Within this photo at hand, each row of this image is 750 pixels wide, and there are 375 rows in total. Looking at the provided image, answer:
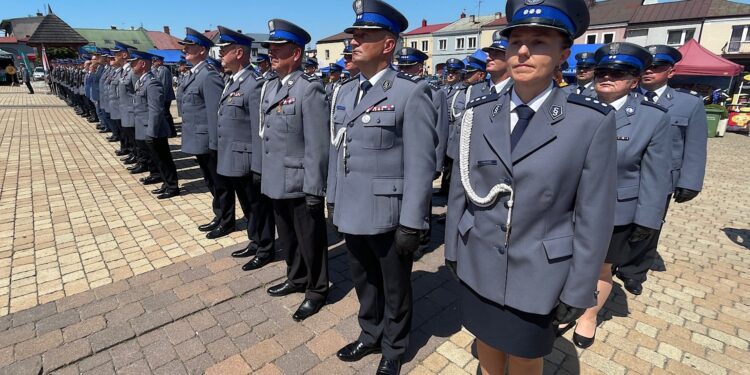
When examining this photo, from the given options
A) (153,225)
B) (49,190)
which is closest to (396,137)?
(153,225)

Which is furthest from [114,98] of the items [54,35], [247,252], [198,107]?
[54,35]

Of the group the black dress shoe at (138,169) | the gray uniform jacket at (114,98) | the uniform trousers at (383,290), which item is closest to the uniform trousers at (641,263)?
the uniform trousers at (383,290)

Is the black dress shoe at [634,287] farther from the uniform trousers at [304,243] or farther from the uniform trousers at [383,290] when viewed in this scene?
the uniform trousers at [304,243]

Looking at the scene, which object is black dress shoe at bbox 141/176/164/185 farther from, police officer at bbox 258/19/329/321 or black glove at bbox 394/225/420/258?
black glove at bbox 394/225/420/258

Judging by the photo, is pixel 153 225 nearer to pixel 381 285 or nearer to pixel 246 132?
pixel 246 132

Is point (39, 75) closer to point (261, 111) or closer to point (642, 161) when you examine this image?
point (261, 111)

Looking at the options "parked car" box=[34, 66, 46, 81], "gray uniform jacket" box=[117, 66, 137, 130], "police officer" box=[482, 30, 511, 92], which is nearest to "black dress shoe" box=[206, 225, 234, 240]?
"gray uniform jacket" box=[117, 66, 137, 130]

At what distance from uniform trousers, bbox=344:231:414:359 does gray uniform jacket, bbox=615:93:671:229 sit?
5.38 ft

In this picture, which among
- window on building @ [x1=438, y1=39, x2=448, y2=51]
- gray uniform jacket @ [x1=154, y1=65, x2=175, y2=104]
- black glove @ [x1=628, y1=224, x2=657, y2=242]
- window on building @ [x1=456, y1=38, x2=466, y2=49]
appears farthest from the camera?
window on building @ [x1=438, y1=39, x2=448, y2=51]

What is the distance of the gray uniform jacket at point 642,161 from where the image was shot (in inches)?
103

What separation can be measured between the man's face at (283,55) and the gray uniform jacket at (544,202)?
6.45 ft

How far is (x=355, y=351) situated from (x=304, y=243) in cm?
99

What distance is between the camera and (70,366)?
2734 mm

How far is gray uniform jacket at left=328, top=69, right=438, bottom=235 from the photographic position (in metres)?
2.28
